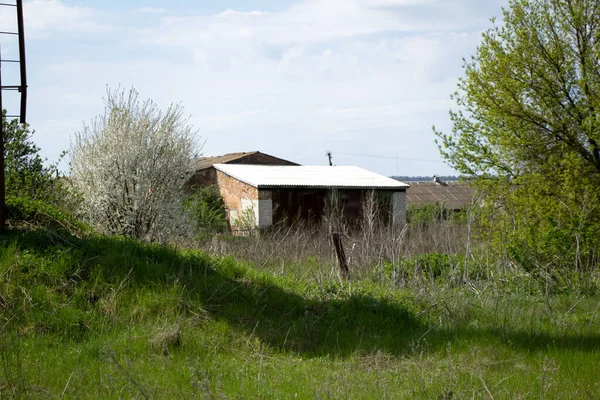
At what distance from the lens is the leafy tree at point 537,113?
16.1 metres

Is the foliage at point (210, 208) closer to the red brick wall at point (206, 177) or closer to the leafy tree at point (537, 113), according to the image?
the red brick wall at point (206, 177)

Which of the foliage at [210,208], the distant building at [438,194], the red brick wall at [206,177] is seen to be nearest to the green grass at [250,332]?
the foliage at [210,208]

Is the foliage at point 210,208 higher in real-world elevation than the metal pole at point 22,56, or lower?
lower

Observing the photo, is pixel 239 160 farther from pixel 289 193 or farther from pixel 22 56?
pixel 22 56

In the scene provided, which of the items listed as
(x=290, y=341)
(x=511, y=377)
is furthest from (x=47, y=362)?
(x=511, y=377)

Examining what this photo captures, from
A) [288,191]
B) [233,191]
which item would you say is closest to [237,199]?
[233,191]

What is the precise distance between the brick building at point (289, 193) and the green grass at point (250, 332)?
1985 cm

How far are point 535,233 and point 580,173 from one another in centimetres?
375

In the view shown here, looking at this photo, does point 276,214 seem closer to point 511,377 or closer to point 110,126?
point 110,126

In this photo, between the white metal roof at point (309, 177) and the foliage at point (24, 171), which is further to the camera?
the white metal roof at point (309, 177)

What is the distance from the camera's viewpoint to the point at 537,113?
17.6 meters

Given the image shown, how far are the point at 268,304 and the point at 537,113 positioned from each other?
11836mm

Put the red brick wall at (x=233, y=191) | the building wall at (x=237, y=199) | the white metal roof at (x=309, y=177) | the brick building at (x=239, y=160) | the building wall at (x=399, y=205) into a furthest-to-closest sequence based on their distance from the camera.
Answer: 1. the brick building at (x=239, y=160)
2. the building wall at (x=399, y=205)
3. the white metal roof at (x=309, y=177)
4. the red brick wall at (x=233, y=191)
5. the building wall at (x=237, y=199)

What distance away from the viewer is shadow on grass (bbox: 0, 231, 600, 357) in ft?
24.2
